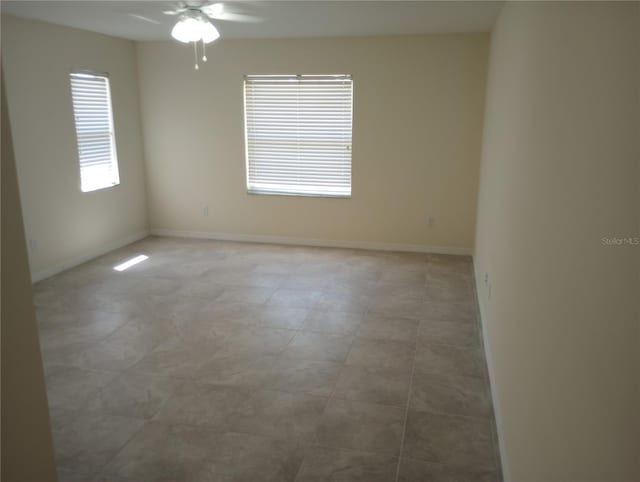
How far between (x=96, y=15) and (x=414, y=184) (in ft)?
11.2

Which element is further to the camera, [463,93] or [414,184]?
[414,184]

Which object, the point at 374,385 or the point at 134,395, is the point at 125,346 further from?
the point at 374,385

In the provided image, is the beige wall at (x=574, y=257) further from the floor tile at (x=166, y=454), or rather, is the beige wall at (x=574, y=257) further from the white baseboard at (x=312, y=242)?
the white baseboard at (x=312, y=242)

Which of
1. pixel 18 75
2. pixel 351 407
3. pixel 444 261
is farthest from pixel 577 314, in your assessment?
pixel 18 75

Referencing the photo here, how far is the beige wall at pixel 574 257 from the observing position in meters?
0.94

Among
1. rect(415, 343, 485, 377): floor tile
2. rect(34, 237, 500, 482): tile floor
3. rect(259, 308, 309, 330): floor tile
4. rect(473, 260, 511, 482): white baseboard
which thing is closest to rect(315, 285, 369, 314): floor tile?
rect(34, 237, 500, 482): tile floor

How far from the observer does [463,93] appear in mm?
5227

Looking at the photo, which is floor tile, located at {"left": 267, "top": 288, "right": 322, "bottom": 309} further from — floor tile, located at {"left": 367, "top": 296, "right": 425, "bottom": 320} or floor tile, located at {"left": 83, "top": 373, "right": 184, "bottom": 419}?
floor tile, located at {"left": 83, "top": 373, "right": 184, "bottom": 419}

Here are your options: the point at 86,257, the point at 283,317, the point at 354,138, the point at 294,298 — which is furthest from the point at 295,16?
the point at 86,257

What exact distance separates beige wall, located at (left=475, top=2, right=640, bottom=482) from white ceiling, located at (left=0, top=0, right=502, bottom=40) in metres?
1.60

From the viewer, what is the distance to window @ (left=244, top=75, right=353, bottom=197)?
18.5ft

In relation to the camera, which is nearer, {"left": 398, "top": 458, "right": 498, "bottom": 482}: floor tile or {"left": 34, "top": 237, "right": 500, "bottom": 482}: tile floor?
{"left": 398, "top": 458, "right": 498, "bottom": 482}: floor tile

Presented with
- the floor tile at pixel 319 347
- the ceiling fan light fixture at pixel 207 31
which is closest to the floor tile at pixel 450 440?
the floor tile at pixel 319 347

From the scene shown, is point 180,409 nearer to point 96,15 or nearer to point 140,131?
point 96,15
